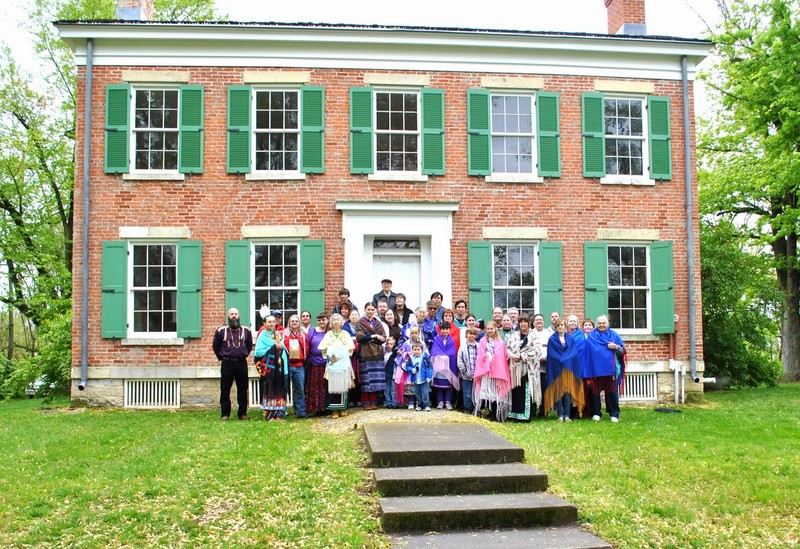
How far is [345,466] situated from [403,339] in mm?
3758

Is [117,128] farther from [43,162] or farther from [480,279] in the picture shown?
[43,162]

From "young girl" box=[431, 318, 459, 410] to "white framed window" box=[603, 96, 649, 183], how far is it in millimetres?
5597

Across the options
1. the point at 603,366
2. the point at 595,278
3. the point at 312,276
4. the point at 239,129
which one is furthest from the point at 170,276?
the point at 595,278

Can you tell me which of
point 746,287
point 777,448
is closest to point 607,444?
point 777,448

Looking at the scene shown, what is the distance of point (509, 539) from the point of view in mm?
5984

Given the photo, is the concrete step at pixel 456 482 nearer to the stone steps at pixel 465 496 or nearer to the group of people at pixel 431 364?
the stone steps at pixel 465 496

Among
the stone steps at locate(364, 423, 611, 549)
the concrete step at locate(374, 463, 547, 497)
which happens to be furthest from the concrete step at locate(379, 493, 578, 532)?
the concrete step at locate(374, 463, 547, 497)

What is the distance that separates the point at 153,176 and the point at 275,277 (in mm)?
2913

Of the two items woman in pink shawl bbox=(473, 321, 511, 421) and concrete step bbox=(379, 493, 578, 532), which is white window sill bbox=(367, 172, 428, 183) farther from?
concrete step bbox=(379, 493, 578, 532)

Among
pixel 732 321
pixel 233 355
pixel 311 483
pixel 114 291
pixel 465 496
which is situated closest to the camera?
pixel 465 496

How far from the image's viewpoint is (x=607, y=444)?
8852 millimetres

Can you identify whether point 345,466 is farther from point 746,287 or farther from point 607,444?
point 746,287

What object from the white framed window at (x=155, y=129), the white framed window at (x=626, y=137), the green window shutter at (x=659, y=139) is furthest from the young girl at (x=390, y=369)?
the green window shutter at (x=659, y=139)

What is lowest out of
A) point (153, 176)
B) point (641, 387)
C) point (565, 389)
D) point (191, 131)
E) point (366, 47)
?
point (641, 387)
